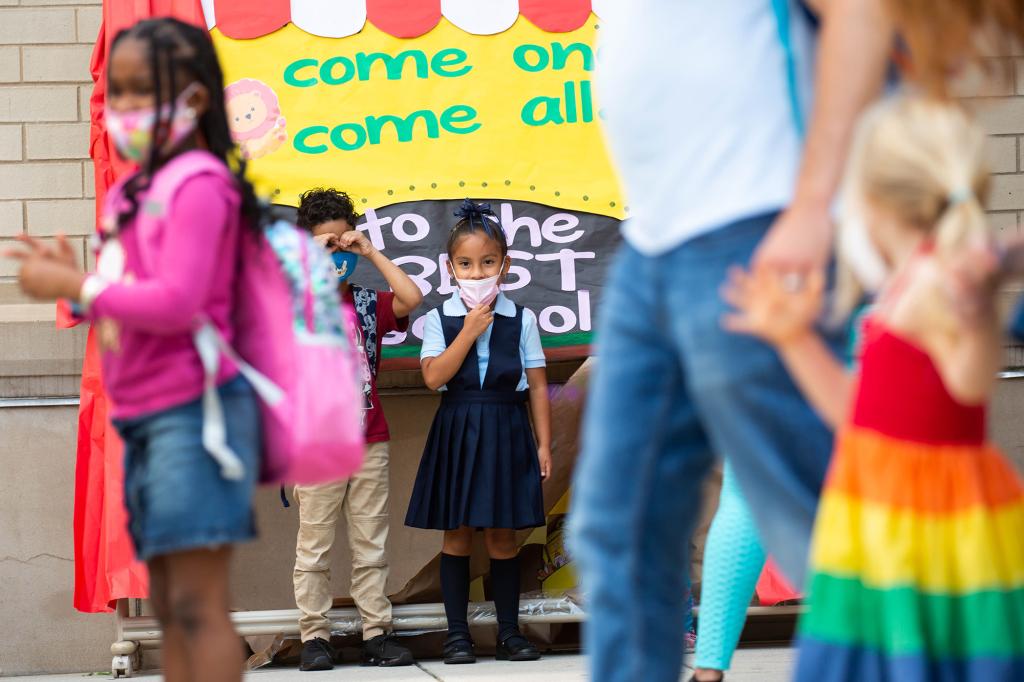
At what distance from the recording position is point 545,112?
536 centimetres

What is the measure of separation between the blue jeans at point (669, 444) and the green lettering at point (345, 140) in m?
3.28

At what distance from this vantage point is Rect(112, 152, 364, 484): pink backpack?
2500 millimetres

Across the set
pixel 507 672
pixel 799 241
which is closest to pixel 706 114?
pixel 799 241

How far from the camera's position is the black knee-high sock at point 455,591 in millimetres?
5168

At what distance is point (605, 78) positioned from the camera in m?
2.19

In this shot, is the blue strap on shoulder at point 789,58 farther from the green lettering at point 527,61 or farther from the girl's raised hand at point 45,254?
the green lettering at point 527,61

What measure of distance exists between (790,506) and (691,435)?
0.88ft

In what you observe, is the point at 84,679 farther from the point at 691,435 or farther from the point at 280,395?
the point at 691,435

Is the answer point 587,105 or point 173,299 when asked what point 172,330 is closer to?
point 173,299

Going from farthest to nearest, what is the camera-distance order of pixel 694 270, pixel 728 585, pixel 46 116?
pixel 46 116 < pixel 728 585 < pixel 694 270

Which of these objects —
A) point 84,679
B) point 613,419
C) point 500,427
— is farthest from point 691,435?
point 84,679

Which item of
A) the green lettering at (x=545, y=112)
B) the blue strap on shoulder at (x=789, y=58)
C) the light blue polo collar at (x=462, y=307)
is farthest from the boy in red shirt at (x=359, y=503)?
the blue strap on shoulder at (x=789, y=58)

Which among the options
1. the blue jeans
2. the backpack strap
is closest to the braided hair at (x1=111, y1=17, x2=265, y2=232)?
the backpack strap

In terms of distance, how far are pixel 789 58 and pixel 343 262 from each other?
3325 millimetres
